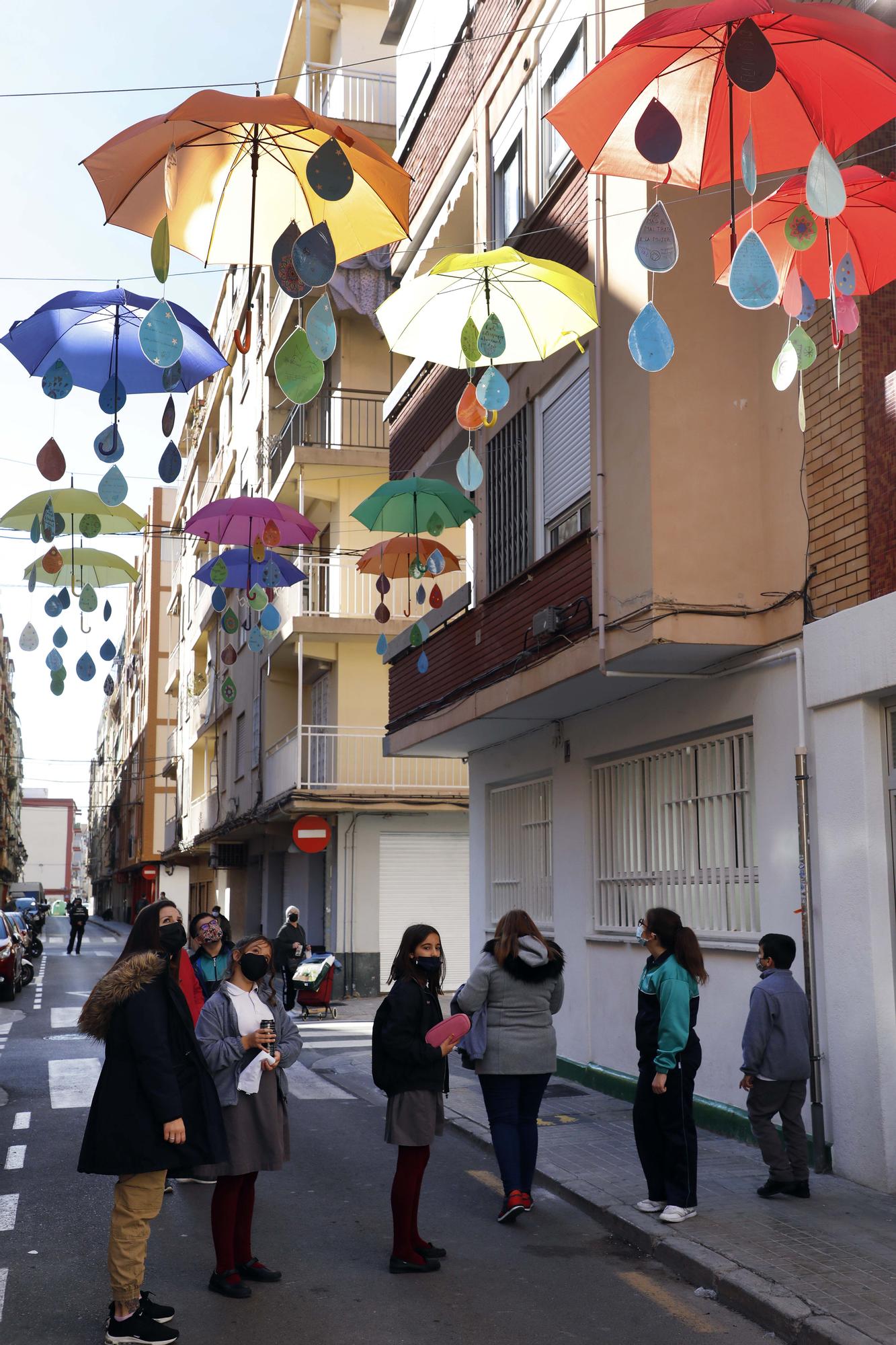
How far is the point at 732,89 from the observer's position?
20.5 ft

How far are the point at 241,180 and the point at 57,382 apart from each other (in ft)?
6.33

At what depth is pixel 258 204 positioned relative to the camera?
8.41 meters

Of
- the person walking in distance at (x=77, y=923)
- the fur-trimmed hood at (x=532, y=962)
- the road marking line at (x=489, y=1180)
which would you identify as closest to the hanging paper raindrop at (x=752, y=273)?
the fur-trimmed hood at (x=532, y=962)

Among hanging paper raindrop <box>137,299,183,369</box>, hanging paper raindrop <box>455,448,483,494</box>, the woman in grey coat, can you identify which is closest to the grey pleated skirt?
the woman in grey coat

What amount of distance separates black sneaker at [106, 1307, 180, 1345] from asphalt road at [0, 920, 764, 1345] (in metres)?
0.16

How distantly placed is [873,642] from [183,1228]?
5412 millimetres

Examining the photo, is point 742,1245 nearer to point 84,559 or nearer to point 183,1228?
point 183,1228

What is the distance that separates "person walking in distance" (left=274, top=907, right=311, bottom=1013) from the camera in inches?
762

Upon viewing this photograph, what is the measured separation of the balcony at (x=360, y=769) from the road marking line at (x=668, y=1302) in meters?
17.7

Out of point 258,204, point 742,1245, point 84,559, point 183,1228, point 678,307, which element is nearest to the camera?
point 742,1245

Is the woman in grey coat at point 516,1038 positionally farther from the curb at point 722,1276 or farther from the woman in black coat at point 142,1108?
the woman in black coat at point 142,1108

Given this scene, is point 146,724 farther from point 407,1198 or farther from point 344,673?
point 407,1198

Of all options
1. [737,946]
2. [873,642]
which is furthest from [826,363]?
[737,946]

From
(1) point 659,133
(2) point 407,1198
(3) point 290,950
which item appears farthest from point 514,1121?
(3) point 290,950
